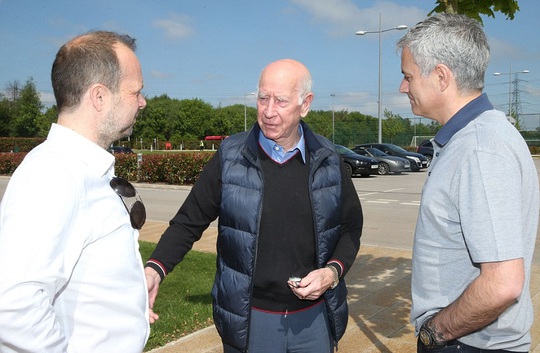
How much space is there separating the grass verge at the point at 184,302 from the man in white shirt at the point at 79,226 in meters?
2.75

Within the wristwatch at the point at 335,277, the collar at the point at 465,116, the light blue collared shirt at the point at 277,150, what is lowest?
the wristwatch at the point at 335,277

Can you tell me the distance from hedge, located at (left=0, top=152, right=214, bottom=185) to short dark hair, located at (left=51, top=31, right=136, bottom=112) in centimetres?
1779

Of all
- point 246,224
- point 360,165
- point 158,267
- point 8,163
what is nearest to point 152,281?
point 158,267

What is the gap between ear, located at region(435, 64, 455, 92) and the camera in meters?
1.94

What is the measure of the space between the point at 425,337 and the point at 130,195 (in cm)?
125

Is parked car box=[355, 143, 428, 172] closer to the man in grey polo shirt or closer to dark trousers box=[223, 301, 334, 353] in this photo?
dark trousers box=[223, 301, 334, 353]

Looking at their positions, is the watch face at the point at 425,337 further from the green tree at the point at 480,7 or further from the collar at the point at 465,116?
the green tree at the point at 480,7

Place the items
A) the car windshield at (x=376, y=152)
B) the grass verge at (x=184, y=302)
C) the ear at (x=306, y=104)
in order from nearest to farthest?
the ear at (x=306, y=104), the grass verge at (x=184, y=302), the car windshield at (x=376, y=152)

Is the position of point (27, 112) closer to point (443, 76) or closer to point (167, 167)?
point (167, 167)

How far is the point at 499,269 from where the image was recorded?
1707 millimetres

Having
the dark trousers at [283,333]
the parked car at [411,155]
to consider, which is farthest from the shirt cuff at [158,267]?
the parked car at [411,155]

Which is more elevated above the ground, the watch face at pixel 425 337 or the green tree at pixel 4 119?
the green tree at pixel 4 119

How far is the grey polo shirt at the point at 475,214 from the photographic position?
1703 mm

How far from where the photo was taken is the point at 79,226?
1529 millimetres
